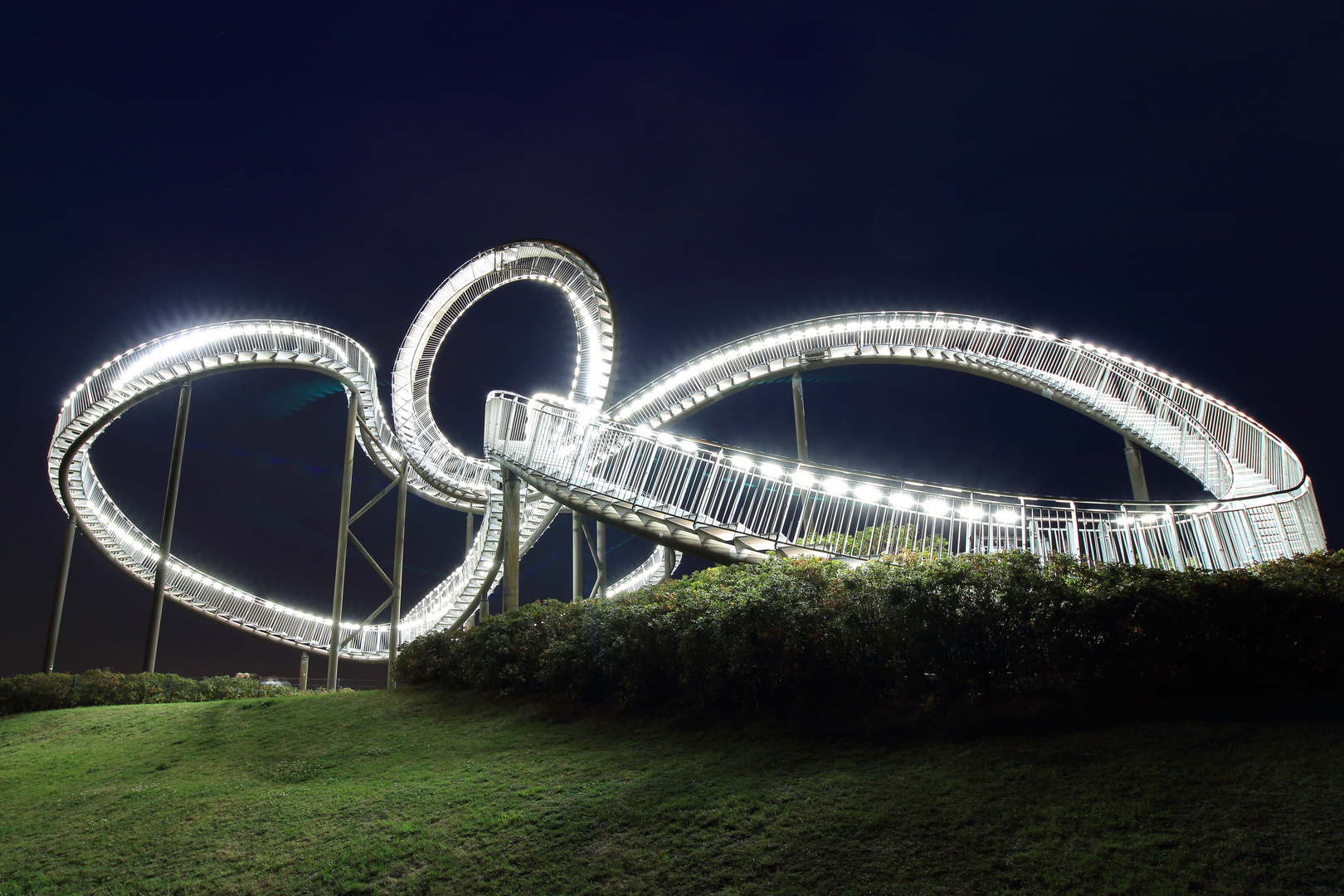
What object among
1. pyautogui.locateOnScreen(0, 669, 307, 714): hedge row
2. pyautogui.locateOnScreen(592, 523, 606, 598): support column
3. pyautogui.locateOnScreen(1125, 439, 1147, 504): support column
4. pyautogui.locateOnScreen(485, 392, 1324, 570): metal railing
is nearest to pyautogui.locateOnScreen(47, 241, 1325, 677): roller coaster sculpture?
pyautogui.locateOnScreen(485, 392, 1324, 570): metal railing

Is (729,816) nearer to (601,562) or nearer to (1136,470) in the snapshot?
(601,562)

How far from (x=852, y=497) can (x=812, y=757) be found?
527cm

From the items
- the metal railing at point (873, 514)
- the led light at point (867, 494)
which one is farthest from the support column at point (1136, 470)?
the led light at point (867, 494)

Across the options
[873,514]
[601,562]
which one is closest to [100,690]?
[601,562]

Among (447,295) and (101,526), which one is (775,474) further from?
(101,526)

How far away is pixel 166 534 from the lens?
18.4 m

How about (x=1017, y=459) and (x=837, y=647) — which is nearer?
(x=837, y=647)

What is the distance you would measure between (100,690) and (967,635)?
15.7 metres

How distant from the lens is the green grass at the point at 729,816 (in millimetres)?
4523

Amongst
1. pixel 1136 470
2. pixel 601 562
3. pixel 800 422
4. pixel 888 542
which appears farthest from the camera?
pixel 1136 470

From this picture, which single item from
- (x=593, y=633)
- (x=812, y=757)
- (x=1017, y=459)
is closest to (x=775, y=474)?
(x=593, y=633)

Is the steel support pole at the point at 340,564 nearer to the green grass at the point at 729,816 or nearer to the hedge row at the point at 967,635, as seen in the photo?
the green grass at the point at 729,816

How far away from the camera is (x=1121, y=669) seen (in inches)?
263

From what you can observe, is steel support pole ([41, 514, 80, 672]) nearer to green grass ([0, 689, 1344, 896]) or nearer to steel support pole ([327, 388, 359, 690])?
steel support pole ([327, 388, 359, 690])
